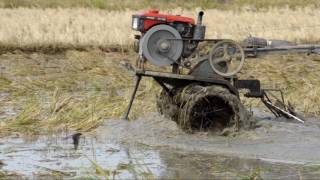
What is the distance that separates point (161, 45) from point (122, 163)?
2.24 meters

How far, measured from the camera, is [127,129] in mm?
10695

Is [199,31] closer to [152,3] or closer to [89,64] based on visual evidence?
[89,64]

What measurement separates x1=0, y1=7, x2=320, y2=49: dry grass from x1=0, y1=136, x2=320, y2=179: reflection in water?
9.30 meters

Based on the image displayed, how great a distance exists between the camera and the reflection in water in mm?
8117

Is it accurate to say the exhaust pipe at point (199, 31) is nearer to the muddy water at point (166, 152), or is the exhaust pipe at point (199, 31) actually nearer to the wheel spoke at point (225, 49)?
the wheel spoke at point (225, 49)

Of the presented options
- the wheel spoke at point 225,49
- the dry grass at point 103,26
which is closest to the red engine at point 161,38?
the wheel spoke at point 225,49

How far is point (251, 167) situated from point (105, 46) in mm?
11026

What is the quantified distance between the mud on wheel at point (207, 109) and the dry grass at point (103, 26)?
8.93 metres

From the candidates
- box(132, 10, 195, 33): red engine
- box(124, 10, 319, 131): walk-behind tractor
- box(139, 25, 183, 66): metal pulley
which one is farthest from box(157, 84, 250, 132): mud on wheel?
box(132, 10, 195, 33): red engine

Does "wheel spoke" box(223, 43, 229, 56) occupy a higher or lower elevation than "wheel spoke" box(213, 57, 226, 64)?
higher

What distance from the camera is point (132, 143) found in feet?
32.9

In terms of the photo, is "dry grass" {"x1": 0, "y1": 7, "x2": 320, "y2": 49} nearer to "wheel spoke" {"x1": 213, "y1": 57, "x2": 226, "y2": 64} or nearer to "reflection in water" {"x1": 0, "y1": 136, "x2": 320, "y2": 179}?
"wheel spoke" {"x1": 213, "y1": 57, "x2": 226, "y2": 64}

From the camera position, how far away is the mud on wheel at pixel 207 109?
33.3ft

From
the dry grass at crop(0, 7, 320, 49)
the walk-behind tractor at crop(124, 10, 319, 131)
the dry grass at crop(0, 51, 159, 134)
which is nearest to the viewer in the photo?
the walk-behind tractor at crop(124, 10, 319, 131)
